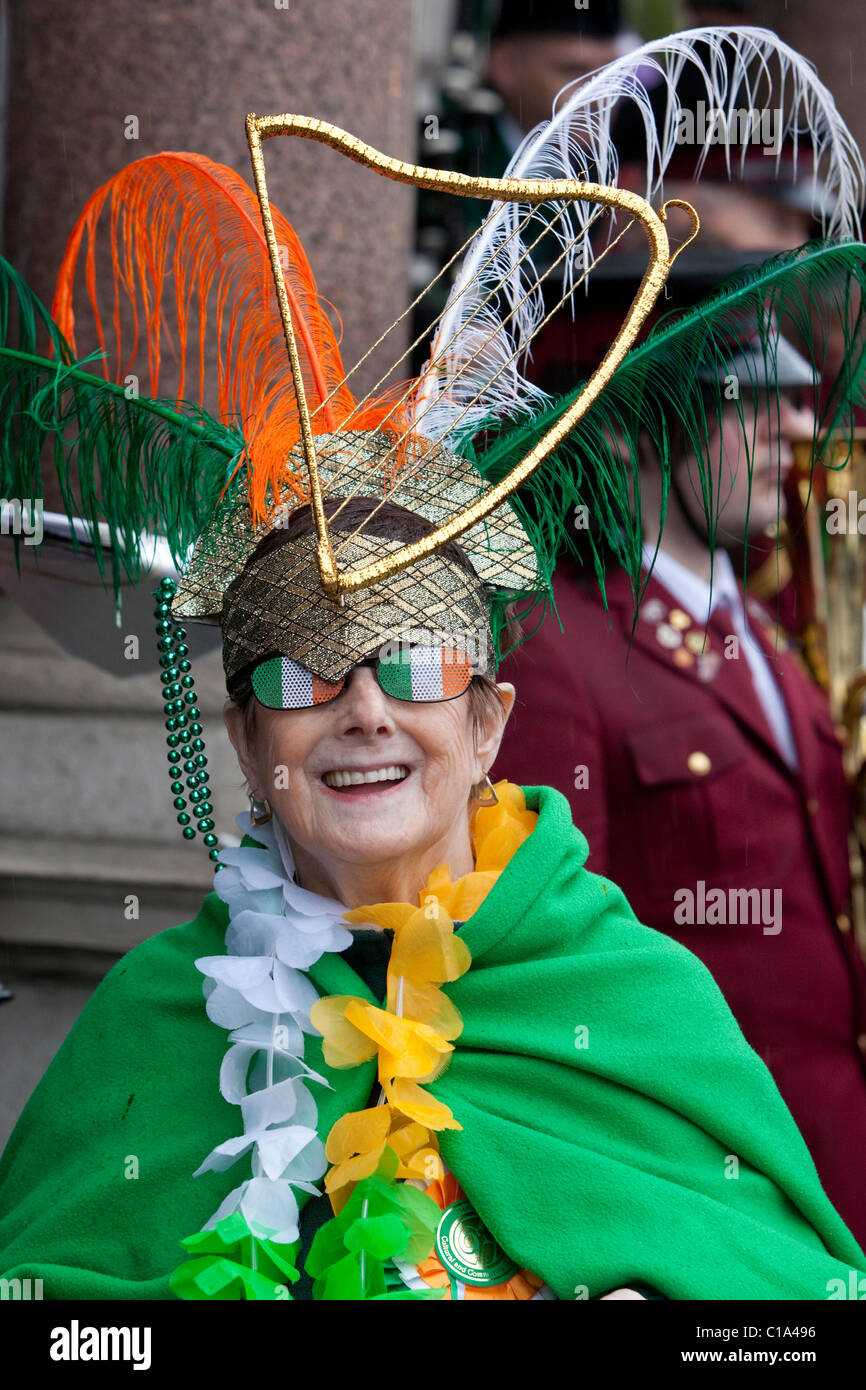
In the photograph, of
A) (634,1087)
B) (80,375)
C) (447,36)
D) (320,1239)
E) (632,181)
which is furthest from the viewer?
(447,36)

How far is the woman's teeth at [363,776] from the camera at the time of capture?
196cm

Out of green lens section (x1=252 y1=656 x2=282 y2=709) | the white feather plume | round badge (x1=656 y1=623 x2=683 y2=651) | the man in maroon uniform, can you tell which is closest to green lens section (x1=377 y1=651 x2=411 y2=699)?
Result: green lens section (x1=252 y1=656 x2=282 y2=709)

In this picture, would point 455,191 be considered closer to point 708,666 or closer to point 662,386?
point 662,386

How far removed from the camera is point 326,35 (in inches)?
139

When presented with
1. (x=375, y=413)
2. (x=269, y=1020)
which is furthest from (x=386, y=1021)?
(x=375, y=413)

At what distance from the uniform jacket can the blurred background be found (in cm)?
88

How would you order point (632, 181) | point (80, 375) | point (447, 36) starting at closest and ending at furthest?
point (80, 375) < point (632, 181) < point (447, 36)

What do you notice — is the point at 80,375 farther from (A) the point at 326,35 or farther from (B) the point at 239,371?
(A) the point at 326,35

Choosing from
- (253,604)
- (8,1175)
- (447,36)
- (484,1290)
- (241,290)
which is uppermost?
(447,36)

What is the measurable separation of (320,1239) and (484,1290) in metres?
0.22

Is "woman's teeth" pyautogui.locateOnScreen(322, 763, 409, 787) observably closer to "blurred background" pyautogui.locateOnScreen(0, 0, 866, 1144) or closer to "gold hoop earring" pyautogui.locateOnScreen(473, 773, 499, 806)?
"gold hoop earring" pyautogui.locateOnScreen(473, 773, 499, 806)

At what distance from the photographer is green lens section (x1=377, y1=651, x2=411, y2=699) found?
193 cm

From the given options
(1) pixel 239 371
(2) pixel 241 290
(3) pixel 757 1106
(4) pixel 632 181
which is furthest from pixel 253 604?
(4) pixel 632 181

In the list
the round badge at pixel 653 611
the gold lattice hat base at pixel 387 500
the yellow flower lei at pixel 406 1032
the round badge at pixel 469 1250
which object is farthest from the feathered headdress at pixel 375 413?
the round badge at pixel 653 611
